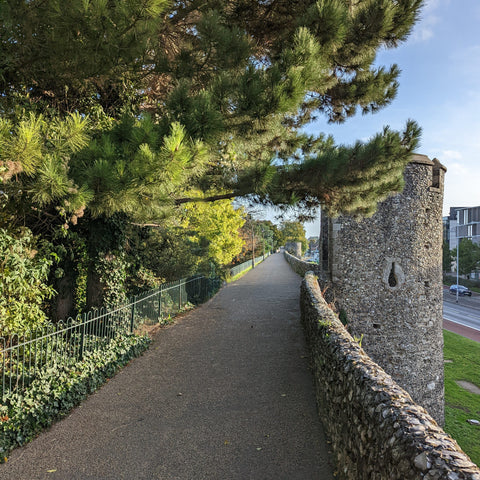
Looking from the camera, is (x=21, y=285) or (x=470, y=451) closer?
(x=21, y=285)

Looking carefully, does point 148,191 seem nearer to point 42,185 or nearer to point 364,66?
point 42,185

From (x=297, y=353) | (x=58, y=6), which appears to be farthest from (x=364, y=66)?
(x=297, y=353)

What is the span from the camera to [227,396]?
18.6 ft

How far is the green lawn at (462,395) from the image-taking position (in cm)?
1243

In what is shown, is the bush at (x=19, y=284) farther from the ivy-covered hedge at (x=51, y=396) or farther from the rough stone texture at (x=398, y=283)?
the rough stone texture at (x=398, y=283)

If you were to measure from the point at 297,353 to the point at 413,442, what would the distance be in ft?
17.3

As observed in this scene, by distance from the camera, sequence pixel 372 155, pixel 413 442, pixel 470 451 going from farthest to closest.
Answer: pixel 470 451 < pixel 372 155 < pixel 413 442

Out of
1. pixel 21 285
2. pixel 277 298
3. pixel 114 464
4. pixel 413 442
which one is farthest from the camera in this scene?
pixel 277 298

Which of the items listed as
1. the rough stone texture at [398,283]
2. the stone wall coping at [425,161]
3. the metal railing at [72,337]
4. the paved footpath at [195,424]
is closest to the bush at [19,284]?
the metal railing at [72,337]

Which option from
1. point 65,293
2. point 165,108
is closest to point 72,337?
point 65,293

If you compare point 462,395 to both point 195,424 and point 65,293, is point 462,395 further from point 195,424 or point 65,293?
point 65,293

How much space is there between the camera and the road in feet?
103

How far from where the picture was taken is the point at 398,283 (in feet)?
39.6

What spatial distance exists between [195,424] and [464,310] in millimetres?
40947
